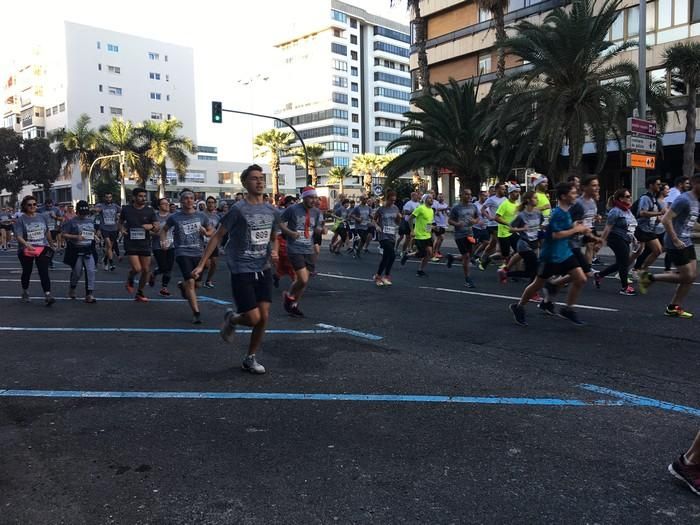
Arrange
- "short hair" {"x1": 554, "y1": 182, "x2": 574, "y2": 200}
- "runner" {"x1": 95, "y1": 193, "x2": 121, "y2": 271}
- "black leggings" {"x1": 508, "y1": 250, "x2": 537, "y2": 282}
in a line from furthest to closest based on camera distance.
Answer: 1. "runner" {"x1": 95, "y1": 193, "x2": 121, "y2": 271}
2. "black leggings" {"x1": 508, "y1": 250, "x2": 537, "y2": 282}
3. "short hair" {"x1": 554, "y1": 182, "x2": 574, "y2": 200}

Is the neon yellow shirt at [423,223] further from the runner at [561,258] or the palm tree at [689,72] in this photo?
the palm tree at [689,72]

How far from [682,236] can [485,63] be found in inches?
1328

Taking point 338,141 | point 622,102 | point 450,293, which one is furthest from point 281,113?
point 450,293

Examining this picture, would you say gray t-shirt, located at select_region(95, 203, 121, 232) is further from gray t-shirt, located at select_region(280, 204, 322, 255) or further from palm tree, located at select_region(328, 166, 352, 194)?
palm tree, located at select_region(328, 166, 352, 194)

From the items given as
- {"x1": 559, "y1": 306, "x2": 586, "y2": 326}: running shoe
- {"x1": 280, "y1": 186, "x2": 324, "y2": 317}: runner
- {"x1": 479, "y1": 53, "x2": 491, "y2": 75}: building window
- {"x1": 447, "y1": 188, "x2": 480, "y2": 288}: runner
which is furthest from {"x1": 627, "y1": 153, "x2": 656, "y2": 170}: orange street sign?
{"x1": 479, "y1": 53, "x2": 491, "y2": 75}: building window

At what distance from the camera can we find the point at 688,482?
118 inches

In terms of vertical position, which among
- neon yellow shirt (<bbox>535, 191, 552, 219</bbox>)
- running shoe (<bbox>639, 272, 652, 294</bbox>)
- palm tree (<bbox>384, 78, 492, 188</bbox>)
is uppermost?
palm tree (<bbox>384, 78, 492, 188</bbox>)

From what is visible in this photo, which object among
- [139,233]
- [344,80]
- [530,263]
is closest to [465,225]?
[530,263]

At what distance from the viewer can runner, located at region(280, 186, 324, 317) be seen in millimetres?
8305

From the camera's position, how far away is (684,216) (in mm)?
7297

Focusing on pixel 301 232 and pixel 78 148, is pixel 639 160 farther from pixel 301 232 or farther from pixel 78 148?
pixel 78 148

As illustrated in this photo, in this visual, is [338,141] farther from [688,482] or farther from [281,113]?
[688,482]

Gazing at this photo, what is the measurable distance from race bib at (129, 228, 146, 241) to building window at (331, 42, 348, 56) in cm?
9370

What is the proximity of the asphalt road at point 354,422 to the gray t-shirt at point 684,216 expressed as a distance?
3.53ft
